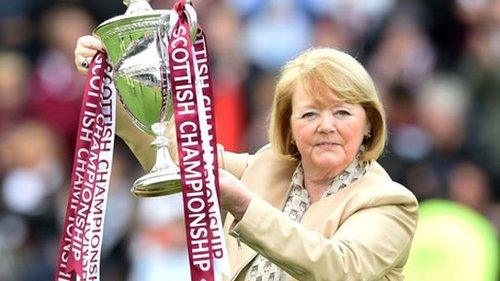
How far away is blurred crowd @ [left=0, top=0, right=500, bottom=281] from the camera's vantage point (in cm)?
912

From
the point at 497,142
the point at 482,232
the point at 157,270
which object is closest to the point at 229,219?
the point at 482,232

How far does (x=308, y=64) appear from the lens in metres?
4.80

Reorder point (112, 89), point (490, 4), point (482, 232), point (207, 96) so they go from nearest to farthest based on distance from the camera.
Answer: point (207, 96) → point (112, 89) → point (482, 232) → point (490, 4)

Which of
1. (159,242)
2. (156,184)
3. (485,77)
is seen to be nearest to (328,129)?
(156,184)

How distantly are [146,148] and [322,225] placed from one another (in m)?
0.65

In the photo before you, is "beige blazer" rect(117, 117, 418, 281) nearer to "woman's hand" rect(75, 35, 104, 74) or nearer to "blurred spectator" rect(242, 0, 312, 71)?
"woman's hand" rect(75, 35, 104, 74)

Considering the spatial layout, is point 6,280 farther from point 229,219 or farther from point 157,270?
point 229,219

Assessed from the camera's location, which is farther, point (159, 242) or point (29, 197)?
point (29, 197)

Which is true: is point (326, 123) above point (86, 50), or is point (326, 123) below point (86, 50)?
below

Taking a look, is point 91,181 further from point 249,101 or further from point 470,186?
point 249,101

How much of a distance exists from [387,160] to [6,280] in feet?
6.67

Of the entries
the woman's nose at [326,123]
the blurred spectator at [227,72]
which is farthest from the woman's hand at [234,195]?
the blurred spectator at [227,72]

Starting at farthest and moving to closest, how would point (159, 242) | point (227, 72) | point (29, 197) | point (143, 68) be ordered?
1. point (227, 72)
2. point (29, 197)
3. point (159, 242)
4. point (143, 68)

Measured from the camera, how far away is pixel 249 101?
9.67m
